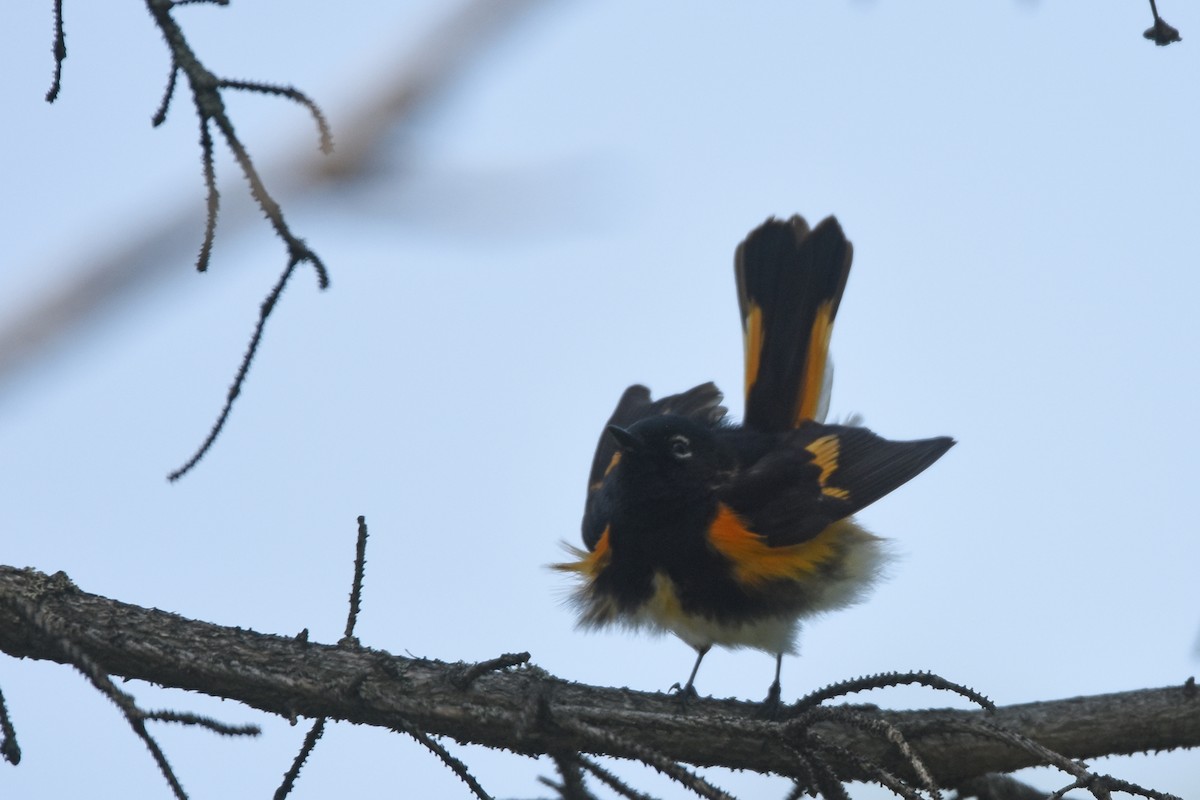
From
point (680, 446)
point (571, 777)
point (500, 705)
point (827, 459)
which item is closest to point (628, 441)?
point (680, 446)

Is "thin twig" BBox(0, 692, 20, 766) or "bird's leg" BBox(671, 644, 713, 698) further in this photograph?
"bird's leg" BBox(671, 644, 713, 698)

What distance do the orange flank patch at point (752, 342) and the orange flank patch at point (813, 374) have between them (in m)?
0.19

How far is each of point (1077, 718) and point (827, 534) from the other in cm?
133

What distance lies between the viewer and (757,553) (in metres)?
4.06

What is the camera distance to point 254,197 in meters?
1.67

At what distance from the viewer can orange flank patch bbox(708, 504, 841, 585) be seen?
402 centimetres

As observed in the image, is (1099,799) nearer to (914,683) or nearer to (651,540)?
(914,683)

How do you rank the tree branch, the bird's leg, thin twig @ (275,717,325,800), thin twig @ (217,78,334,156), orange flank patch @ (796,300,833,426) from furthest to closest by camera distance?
orange flank patch @ (796,300,833,426) → the bird's leg → the tree branch → thin twig @ (275,717,325,800) → thin twig @ (217,78,334,156)

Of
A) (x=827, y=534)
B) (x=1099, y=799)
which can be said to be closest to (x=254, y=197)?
(x=1099, y=799)

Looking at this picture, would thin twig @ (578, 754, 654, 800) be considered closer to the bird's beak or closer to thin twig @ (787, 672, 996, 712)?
thin twig @ (787, 672, 996, 712)

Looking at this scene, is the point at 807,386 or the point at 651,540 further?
the point at 807,386

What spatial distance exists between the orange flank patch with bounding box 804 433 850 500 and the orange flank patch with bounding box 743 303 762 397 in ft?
1.35

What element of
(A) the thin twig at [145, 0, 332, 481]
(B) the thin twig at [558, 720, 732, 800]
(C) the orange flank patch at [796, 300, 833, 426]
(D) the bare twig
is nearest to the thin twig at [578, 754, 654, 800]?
(B) the thin twig at [558, 720, 732, 800]

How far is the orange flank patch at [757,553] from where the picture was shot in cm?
402
